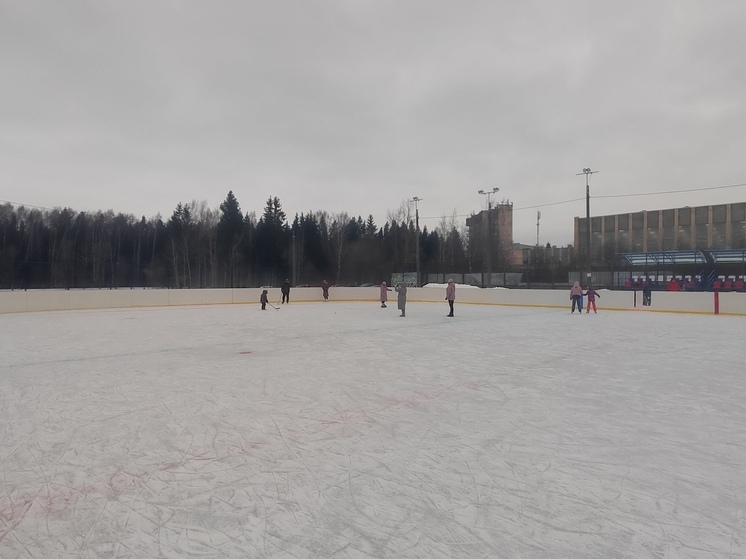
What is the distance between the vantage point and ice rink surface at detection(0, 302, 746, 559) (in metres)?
2.38

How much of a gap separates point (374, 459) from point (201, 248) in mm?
57773

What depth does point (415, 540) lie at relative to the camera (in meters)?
2.34

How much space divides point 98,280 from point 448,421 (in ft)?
193

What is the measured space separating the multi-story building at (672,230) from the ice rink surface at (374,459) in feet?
190

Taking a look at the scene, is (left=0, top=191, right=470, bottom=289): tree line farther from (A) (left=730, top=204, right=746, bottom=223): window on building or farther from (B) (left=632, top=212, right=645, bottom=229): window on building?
(A) (left=730, top=204, right=746, bottom=223): window on building

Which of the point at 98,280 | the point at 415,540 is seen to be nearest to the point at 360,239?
the point at 98,280

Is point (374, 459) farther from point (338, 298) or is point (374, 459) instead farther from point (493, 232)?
point (493, 232)

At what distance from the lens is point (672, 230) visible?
6425cm

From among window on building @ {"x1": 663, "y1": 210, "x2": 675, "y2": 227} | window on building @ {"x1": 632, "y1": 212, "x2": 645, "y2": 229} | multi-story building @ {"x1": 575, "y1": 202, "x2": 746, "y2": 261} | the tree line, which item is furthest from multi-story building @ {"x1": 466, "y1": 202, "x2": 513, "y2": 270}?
window on building @ {"x1": 663, "y1": 210, "x2": 675, "y2": 227}

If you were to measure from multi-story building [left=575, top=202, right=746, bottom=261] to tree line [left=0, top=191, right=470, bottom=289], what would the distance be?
2227 centimetres

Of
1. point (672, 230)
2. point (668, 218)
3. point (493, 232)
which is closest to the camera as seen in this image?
point (493, 232)

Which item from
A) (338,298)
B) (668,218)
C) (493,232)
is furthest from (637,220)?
(338,298)

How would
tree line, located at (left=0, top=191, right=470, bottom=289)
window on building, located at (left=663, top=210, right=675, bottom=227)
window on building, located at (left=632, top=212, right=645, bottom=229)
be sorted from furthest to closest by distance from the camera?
window on building, located at (left=632, top=212, right=645, bottom=229), window on building, located at (left=663, top=210, right=675, bottom=227), tree line, located at (left=0, top=191, right=470, bottom=289)

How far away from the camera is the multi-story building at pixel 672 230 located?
59188mm
